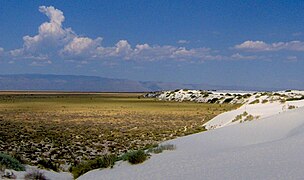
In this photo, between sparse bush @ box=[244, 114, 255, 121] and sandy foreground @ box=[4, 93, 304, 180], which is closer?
sandy foreground @ box=[4, 93, 304, 180]

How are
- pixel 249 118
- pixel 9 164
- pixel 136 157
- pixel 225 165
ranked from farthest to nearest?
pixel 249 118
pixel 9 164
pixel 136 157
pixel 225 165

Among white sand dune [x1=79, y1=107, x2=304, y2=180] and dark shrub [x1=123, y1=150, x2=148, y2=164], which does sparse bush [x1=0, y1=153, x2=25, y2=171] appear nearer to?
white sand dune [x1=79, y1=107, x2=304, y2=180]

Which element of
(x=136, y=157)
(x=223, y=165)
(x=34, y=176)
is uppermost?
(x=223, y=165)

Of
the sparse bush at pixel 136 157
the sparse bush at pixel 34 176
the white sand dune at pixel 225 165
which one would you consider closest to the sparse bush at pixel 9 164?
the sparse bush at pixel 34 176

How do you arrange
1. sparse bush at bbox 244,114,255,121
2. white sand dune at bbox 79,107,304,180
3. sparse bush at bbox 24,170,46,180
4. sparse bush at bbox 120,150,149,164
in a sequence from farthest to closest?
sparse bush at bbox 244,114,255,121
sparse bush at bbox 24,170,46,180
sparse bush at bbox 120,150,149,164
white sand dune at bbox 79,107,304,180

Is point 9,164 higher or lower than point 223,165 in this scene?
lower

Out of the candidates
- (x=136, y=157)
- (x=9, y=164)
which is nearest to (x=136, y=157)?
(x=136, y=157)

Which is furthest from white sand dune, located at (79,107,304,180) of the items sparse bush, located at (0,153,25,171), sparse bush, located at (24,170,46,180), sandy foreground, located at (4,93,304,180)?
sparse bush, located at (0,153,25,171)

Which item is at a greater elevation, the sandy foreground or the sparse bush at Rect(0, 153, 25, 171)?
the sandy foreground

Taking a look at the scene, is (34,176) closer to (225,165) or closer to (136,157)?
(136,157)

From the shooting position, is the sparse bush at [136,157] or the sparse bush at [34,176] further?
the sparse bush at [34,176]

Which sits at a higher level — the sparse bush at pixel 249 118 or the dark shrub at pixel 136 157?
the sparse bush at pixel 249 118

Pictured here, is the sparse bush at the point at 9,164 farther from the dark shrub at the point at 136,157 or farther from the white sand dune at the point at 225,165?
the dark shrub at the point at 136,157

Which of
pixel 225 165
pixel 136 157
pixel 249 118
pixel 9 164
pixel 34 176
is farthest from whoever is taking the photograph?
pixel 249 118
